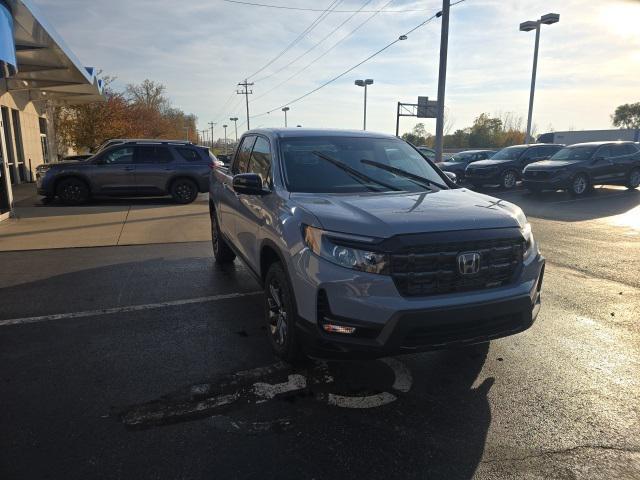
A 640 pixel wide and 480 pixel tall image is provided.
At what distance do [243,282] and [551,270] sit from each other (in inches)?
169

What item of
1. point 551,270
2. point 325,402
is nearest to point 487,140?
point 551,270

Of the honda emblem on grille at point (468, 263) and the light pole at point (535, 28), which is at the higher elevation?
the light pole at point (535, 28)

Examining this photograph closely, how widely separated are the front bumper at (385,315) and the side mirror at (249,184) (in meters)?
1.13

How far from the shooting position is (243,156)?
5805 mm

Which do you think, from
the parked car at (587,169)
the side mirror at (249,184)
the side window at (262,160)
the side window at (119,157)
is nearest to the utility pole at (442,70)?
the parked car at (587,169)

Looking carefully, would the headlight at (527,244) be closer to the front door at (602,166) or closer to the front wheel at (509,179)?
the front door at (602,166)

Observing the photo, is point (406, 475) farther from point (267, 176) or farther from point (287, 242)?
point (267, 176)

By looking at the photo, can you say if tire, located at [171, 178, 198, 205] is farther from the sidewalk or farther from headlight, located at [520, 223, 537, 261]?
headlight, located at [520, 223, 537, 261]

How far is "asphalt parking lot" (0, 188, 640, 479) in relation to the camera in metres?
2.69

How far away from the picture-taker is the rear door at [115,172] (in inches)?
536

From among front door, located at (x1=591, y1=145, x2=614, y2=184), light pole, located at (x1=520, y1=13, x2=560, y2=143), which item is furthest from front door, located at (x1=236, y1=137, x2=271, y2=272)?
light pole, located at (x1=520, y1=13, x2=560, y2=143)

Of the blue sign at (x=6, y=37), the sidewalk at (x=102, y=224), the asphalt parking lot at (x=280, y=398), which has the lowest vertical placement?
the sidewalk at (x=102, y=224)

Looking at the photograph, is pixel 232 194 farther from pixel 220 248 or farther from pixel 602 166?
pixel 602 166

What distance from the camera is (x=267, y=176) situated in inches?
177
